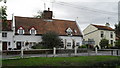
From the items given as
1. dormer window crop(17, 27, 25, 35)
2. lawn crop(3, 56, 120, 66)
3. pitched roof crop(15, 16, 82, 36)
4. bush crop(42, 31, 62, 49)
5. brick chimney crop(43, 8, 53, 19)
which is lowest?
lawn crop(3, 56, 120, 66)

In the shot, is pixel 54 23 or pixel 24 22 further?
pixel 54 23

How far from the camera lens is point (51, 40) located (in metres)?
38.0

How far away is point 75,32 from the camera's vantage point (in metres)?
45.9

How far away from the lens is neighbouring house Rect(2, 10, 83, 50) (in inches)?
1561

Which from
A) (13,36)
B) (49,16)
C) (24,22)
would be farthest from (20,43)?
(49,16)

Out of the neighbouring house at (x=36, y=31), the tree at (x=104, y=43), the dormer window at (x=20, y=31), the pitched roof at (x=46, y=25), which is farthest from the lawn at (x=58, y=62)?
the tree at (x=104, y=43)

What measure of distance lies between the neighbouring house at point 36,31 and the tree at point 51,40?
3.22 metres

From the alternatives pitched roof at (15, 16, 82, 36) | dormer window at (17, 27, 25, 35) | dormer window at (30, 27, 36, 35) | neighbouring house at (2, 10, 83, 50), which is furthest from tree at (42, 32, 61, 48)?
dormer window at (17, 27, 25, 35)

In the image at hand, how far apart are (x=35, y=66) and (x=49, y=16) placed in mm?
31671

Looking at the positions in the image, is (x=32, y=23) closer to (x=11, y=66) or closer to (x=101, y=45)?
(x=101, y=45)

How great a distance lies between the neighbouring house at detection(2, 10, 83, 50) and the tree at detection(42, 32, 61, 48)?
10.6 ft

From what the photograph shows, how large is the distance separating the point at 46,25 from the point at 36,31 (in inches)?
153

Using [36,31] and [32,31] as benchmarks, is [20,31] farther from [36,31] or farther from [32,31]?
[36,31]

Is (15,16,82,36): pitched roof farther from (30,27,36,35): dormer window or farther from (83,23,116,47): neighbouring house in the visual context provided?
(83,23,116,47): neighbouring house
